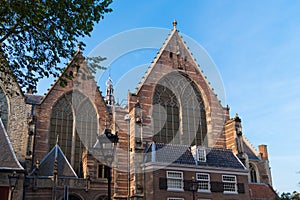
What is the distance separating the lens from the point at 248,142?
4091cm

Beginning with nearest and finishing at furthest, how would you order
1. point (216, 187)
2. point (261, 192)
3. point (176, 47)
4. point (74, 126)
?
point (216, 187), point (74, 126), point (261, 192), point (176, 47)

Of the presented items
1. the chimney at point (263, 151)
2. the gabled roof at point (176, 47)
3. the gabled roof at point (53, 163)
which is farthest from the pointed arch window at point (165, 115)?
the chimney at point (263, 151)

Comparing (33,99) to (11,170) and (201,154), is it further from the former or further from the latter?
(201,154)

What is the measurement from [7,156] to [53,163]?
3.16 meters

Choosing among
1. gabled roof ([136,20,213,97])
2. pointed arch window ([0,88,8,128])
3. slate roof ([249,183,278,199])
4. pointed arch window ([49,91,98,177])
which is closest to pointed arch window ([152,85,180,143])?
gabled roof ([136,20,213,97])

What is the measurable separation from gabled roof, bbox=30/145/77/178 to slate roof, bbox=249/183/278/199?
15672 mm

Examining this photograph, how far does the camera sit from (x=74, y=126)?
27.2 meters

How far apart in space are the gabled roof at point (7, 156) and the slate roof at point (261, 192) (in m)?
19.2

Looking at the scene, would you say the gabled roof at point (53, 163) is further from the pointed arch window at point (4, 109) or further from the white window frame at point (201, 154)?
the white window frame at point (201, 154)

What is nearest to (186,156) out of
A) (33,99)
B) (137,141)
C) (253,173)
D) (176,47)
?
(137,141)

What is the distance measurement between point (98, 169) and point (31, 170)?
4.64 m

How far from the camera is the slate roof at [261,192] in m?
29.6

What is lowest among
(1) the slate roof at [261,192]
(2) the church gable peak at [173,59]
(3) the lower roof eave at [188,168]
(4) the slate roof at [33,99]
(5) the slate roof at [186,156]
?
(1) the slate roof at [261,192]

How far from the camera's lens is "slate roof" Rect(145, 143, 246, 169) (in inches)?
969
